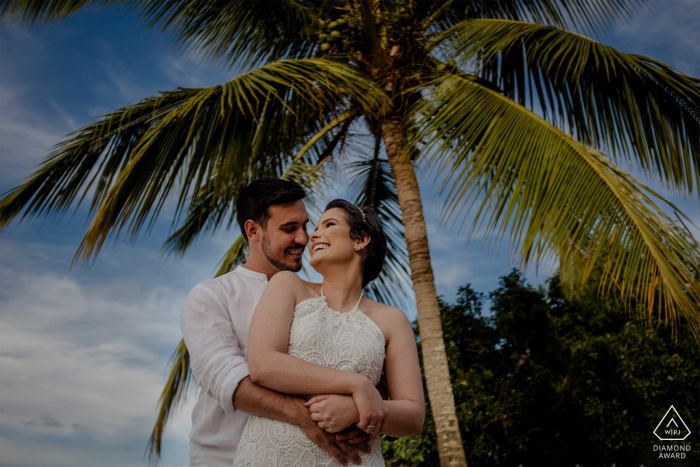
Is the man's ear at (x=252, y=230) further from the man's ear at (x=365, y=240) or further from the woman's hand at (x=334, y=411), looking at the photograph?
the woman's hand at (x=334, y=411)

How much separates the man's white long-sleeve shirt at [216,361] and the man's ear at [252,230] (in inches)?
13.4

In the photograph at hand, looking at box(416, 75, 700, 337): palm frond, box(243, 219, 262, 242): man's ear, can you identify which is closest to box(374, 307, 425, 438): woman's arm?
box(243, 219, 262, 242): man's ear

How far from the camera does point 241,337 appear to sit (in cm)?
213

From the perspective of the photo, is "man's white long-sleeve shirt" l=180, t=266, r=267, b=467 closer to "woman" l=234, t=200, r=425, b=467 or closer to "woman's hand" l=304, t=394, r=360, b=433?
"woman" l=234, t=200, r=425, b=467

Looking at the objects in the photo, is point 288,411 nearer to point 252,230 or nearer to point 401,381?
point 401,381

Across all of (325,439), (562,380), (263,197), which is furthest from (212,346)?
(562,380)

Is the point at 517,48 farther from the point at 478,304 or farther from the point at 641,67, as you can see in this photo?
the point at 478,304

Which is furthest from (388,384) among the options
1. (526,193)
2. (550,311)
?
(550,311)

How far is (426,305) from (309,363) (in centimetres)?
409

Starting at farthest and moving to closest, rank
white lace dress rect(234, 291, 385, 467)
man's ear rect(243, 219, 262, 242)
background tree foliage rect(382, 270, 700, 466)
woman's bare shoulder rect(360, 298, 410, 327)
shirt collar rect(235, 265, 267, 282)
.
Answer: background tree foliage rect(382, 270, 700, 466) < man's ear rect(243, 219, 262, 242) < shirt collar rect(235, 265, 267, 282) < woman's bare shoulder rect(360, 298, 410, 327) < white lace dress rect(234, 291, 385, 467)

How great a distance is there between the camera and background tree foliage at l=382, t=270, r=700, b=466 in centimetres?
1181

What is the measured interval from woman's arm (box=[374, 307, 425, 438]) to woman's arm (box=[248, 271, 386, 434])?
0.29 feet

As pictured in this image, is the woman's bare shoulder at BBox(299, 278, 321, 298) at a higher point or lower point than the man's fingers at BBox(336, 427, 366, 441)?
higher

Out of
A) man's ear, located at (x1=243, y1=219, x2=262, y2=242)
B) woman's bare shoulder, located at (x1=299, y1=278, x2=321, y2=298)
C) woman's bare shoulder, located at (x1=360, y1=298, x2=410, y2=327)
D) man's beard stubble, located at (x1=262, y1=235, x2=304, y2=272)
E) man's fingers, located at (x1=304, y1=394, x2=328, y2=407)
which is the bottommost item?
man's fingers, located at (x1=304, y1=394, x2=328, y2=407)
